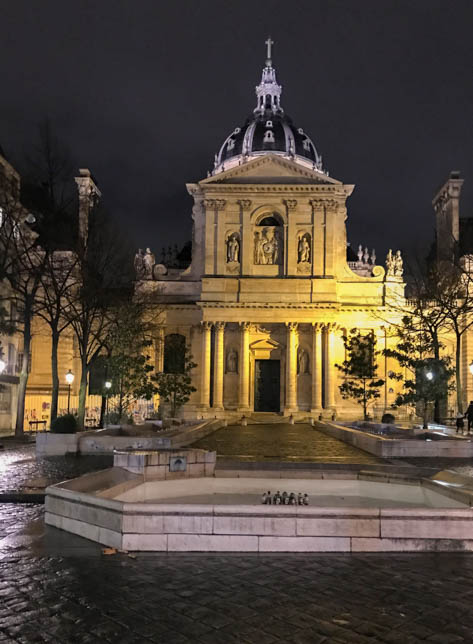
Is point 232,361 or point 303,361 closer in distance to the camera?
point 303,361

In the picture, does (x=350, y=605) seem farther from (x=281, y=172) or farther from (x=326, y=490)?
Answer: (x=281, y=172)

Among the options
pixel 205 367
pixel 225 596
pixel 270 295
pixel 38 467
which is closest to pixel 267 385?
pixel 205 367

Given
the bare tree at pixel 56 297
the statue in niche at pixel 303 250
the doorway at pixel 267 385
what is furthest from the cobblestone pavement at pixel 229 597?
the doorway at pixel 267 385

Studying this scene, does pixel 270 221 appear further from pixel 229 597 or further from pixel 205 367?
pixel 229 597

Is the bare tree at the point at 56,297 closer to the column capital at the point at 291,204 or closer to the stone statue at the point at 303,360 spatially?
the stone statue at the point at 303,360

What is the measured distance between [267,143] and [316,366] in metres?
45.6

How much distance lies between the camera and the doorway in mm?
51188

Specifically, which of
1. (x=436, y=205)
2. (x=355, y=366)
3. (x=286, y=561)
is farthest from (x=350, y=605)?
(x=436, y=205)

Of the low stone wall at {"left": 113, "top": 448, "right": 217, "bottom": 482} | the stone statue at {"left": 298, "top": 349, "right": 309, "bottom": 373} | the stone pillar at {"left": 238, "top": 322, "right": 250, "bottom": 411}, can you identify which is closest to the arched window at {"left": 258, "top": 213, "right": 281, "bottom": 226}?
the stone pillar at {"left": 238, "top": 322, "right": 250, "bottom": 411}

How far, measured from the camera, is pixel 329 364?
47.8m

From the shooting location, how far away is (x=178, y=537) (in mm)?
7953

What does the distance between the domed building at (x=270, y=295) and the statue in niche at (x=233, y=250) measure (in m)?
0.08

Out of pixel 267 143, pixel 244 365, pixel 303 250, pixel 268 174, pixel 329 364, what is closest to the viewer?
pixel 329 364

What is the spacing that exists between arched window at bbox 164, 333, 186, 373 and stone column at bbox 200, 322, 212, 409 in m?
1.69
